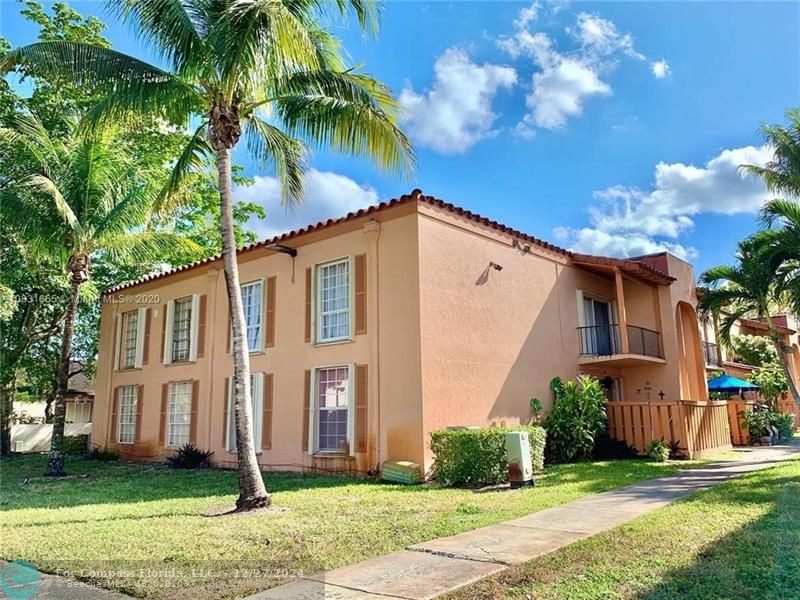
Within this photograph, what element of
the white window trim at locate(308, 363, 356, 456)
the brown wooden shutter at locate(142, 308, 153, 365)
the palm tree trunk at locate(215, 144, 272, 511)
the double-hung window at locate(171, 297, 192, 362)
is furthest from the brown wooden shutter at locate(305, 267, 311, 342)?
the brown wooden shutter at locate(142, 308, 153, 365)

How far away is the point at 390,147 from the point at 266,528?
6.84 meters

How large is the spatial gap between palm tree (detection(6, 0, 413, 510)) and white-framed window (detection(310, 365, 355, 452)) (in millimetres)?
4419

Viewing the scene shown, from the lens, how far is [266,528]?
25.7 feet

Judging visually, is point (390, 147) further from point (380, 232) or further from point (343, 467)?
point (343, 467)

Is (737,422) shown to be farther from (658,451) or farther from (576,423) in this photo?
(576,423)

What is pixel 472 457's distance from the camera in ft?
38.1

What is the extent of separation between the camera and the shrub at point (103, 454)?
2027 centimetres

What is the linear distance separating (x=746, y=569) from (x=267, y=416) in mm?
12022

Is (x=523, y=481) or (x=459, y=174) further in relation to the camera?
(x=459, y=174)

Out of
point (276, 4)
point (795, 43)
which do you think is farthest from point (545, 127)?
point (276, 4)

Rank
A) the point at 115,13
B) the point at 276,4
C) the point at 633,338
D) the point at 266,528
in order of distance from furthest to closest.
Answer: the point at 633,338 < the point at 115,13 < the point at 276,4 < the point at 266,528

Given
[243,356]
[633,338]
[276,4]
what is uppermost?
[276,4]

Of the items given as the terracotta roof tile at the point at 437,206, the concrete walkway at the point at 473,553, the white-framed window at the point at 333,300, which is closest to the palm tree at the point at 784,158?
the terracotta roof tile at the point at 437,206

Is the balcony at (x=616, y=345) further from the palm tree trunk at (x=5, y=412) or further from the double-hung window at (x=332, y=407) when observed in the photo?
the palm tree trunk at (x=5, y=412)
